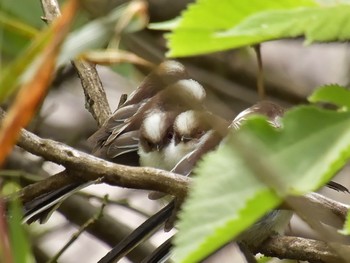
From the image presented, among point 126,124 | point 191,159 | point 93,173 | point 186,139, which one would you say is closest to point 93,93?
point 126,124

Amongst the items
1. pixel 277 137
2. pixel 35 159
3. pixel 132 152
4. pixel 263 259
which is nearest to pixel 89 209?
pixel 35 159

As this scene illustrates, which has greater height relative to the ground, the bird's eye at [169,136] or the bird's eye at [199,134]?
the bird's eye at [169,136]

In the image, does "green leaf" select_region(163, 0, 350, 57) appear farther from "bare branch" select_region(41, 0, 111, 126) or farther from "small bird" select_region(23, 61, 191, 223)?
"bare branch" select_region(41, 0, 111, 126)

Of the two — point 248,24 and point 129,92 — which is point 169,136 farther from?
point 248,24

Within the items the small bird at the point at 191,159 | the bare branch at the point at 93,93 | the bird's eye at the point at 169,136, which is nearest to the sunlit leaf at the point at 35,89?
the small bird at the point at 191,159

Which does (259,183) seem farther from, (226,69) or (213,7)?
(226,69)

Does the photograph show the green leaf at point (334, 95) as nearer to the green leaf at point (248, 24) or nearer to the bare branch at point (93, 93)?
the green leaf at point (248, 24)
